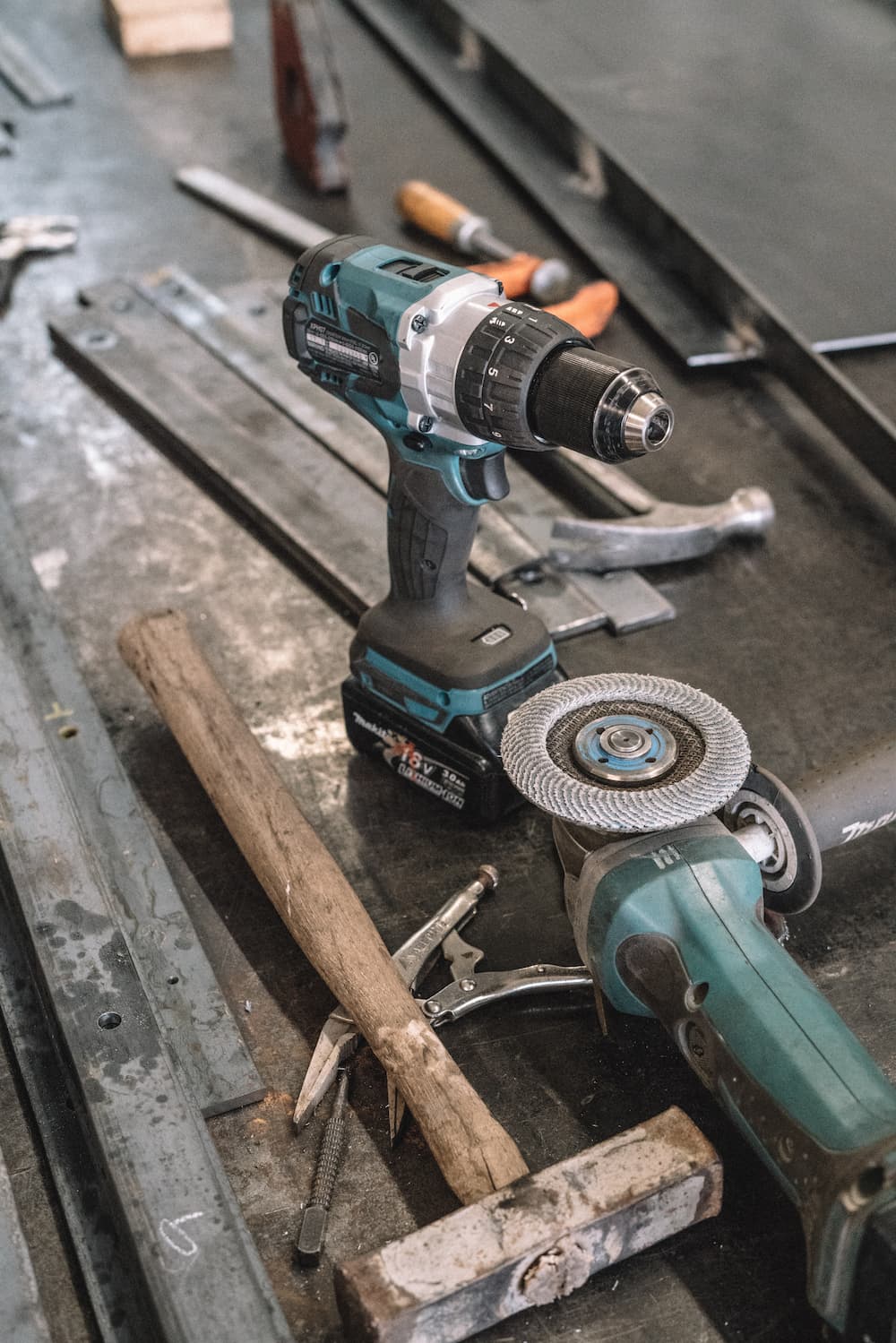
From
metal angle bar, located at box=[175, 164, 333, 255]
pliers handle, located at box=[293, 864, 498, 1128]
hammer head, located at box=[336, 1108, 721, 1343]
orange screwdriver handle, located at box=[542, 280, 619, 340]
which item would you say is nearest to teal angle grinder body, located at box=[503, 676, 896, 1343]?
hammer head, located at box=[336, 1108, 721, 1343]

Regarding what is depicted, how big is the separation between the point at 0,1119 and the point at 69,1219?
214 millimetres

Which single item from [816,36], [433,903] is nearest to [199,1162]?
[433,903]

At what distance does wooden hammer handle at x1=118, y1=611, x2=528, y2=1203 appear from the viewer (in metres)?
1.75

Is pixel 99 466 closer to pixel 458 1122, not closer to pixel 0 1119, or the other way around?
pixel 0 1119

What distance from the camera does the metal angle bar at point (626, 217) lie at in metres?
3.25

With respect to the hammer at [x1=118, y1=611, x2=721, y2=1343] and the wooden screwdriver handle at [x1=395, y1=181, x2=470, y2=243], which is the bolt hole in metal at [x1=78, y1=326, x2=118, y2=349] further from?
the hammer at [x1=118, y1=611, x2=721, y2=1343]

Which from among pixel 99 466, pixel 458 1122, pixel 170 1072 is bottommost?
pixel 99 466

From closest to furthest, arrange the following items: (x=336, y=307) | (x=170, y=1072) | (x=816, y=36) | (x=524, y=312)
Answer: (x=170, y=1072)
(x=524, y=312)
(x=336, y=307)
(x=816, y=36)

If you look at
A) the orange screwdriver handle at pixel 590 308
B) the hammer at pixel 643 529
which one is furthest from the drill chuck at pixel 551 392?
the orange screwdriver handle at pixel 590 308

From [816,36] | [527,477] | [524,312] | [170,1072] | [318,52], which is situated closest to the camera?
[170,1072]

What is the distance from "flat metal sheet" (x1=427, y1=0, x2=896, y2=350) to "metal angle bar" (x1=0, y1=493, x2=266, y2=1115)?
2071 mm

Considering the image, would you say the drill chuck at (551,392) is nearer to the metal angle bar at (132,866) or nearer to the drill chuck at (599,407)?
the drill chuck at (599,407)

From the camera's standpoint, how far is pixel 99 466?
130 inches

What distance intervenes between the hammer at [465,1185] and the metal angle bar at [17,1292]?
1.24ft
